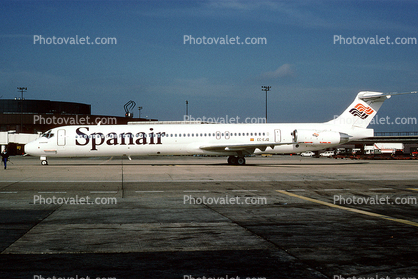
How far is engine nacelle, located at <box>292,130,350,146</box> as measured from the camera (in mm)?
34125

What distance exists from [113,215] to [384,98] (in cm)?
3162

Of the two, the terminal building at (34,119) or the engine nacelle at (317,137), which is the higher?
the terminal building at (34,119)

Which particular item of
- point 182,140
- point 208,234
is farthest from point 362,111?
point 208,234

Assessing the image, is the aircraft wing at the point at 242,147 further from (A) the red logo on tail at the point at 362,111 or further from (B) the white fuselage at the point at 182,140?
(A) the red logo on tail at the point at 362,111

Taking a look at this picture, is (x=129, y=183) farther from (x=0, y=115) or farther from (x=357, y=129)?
(x=0, y=115)

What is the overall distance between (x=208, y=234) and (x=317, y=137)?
27837 millimetres

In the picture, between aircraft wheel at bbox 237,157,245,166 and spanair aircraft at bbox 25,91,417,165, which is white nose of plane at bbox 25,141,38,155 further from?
aircraft wheel at bbox 237,157,245,166

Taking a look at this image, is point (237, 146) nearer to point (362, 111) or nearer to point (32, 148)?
point (362, 111)

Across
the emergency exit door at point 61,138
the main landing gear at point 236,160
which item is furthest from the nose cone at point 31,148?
the main landing gear at point 236,160

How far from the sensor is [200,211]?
11.1 metres

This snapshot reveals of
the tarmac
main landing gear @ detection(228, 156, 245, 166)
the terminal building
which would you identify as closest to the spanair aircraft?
main landing gear @ detection(228, 156, 245, 166)

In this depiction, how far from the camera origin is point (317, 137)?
34.2 m

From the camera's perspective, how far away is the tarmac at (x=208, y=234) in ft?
18.9

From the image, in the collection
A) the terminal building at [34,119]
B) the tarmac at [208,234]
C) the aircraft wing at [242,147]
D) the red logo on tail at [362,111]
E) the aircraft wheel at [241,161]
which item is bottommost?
the tarmac at [208,234]
